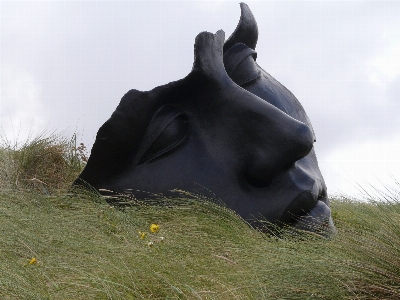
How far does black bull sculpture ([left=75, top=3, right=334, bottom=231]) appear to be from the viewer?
3.74 metres

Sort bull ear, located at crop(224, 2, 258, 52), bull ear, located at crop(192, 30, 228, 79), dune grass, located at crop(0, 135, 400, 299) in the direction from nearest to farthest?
dune grass, located at crop(0, 135, 400, 299) < bull ear, located at crop(192, 30, 228, 79) < bull ear, located at crop(224, 2, 258, 52)

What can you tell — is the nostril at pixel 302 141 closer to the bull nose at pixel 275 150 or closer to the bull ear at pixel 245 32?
the bull nose at pixel 275 150

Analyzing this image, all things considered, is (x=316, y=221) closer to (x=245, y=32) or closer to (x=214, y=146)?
(x=214, y=146)

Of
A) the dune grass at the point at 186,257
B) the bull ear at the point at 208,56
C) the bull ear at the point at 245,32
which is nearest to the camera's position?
the dune grass at the point at 186,257

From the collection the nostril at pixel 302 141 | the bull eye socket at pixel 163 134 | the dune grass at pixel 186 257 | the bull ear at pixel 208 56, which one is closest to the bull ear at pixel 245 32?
the bull ear at pixel 208 56

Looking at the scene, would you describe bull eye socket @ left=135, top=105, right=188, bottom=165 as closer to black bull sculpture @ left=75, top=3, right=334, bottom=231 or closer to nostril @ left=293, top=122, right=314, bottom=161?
black bull sculpture @ left=75, top=3, right=334, bottom=231

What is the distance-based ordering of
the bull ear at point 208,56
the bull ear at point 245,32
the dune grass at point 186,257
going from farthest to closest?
the bull ear at point 245,32 < the bull ear at point 208,56 < the dune grass at point 186,257

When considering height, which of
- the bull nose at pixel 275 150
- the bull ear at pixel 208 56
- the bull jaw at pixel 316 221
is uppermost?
the bull ear at pixel 208 56

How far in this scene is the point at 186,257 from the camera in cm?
281

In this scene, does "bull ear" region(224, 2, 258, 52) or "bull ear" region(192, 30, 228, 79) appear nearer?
"bull ear" region(192, 30, 228, 79)

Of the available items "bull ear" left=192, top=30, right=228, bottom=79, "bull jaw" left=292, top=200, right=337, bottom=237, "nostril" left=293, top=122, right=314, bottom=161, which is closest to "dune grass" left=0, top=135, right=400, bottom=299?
"bull jaw" left=292, top=200, right=337, bottom=237

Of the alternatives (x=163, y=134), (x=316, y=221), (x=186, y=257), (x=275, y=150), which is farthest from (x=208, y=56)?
(x=186, y=257)

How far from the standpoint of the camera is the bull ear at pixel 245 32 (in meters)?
4.34

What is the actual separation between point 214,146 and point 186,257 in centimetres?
111
